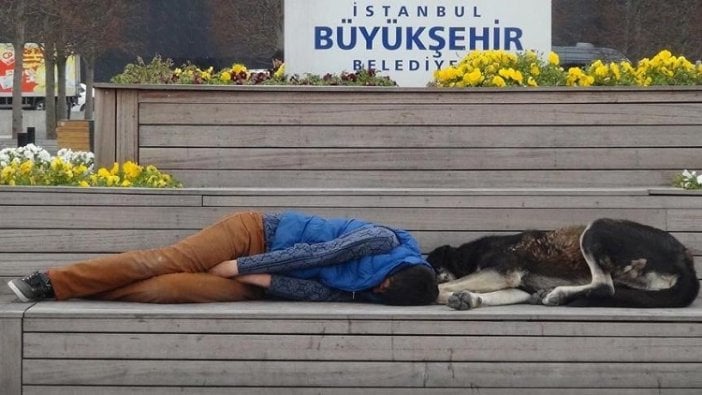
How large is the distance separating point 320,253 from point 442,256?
0.83 meters

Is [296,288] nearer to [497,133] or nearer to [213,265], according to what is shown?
[213,265]

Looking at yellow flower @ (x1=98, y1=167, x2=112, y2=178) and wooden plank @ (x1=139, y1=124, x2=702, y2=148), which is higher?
wooden plank @ (x1=139, y1=124, x2=702, y2=148)

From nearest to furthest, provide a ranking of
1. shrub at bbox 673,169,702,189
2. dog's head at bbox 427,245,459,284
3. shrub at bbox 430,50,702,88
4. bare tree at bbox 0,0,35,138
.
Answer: dog's head at bbox 427,245,459,284 → shrub at bbox 673,169,702,189 → shrub at bbox 430,50,702,88 → bare tree at bbox 0,0,35,138

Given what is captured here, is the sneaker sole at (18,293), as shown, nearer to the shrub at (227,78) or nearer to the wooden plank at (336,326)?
the wooden plank at (336,326)

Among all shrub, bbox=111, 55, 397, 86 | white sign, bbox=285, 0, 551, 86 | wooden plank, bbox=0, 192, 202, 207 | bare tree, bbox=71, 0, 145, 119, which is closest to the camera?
wooden plank, bbox=0, 192, 202, 207

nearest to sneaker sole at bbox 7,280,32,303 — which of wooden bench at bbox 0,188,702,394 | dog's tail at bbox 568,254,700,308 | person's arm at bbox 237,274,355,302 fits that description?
wooden bench at bbox 0,188,702,394

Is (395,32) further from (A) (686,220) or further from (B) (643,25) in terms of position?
(B) (643,25)

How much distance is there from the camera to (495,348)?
19.2 ft

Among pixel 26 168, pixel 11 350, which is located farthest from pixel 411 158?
pixel 11 350

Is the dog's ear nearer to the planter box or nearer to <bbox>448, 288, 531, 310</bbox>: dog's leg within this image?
<bbox>448, 288, 531, 310</bbox>: dog's leg

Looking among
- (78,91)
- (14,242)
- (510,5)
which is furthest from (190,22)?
(78,91)

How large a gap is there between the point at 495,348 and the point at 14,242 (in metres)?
2.66

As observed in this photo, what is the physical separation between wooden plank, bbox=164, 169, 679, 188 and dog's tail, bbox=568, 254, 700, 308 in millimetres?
1429

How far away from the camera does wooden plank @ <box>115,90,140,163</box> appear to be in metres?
7.66
